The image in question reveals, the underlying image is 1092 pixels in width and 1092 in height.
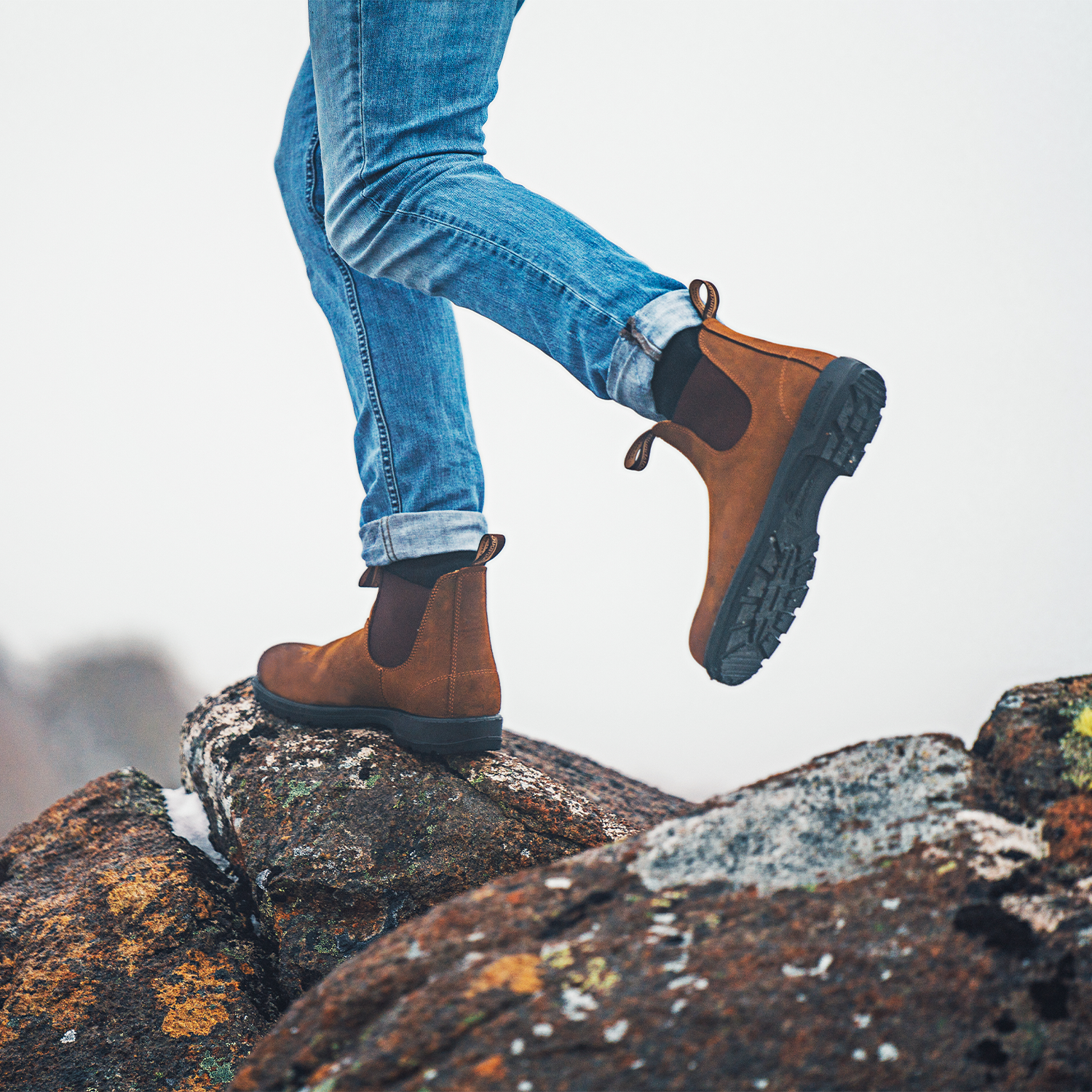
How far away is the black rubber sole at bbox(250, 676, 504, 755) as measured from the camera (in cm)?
157

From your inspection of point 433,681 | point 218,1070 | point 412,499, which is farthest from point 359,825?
point 412,499

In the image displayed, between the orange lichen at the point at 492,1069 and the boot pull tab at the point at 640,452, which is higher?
the boot pull tab at the point at 640,452

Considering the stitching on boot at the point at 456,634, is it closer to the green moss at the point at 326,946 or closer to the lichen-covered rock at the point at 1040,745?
the green moss at the point at 326,946

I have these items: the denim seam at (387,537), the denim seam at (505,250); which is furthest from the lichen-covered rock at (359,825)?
the denim seam at (505,250)

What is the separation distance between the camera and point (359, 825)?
4.61 feet

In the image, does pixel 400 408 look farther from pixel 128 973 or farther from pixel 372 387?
pixel 128 973

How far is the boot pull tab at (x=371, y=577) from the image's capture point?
159 cm

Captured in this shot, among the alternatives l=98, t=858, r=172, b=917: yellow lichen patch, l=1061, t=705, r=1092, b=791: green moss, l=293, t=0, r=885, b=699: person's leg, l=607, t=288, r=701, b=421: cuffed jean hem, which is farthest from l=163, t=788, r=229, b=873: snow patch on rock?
l=1061, t=705, r=1092, b=791: green moss

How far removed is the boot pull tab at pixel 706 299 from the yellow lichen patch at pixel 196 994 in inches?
50.5

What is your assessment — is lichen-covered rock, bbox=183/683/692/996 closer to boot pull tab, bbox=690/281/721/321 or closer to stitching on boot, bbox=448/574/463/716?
stitching on boot, bbox=448/574/463/716

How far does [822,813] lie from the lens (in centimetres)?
79

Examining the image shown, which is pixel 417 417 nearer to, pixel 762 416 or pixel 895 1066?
pixel 762 416

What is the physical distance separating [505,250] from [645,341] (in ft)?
0.80

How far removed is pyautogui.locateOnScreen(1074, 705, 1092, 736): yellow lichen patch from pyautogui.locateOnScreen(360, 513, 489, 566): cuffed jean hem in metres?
1.04
